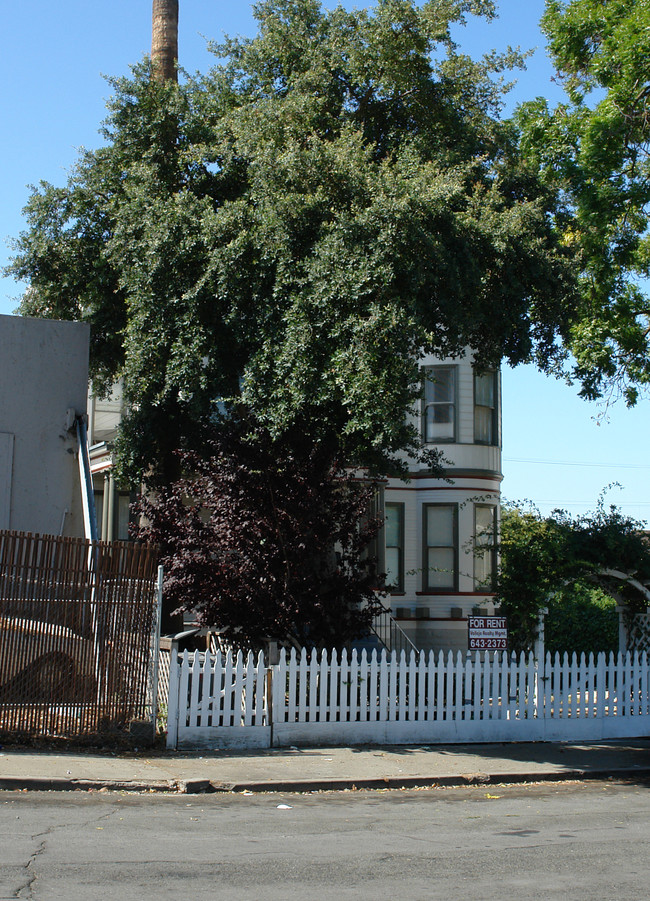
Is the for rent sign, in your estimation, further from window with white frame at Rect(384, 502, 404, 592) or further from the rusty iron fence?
window with white frame at Rect(384, 502, 404, 592)

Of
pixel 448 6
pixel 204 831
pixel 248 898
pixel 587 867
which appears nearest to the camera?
pixel 248 898

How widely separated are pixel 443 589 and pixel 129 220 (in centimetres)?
1163

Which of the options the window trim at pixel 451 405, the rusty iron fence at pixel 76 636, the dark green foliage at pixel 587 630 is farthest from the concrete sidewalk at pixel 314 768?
the dark green foliage at pixel 587 630

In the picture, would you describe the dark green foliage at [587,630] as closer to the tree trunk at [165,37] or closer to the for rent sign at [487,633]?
the for rent sign at [487,633]

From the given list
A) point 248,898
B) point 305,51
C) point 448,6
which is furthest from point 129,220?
point 248,898

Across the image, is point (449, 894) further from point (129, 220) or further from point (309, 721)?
point (129, 220)

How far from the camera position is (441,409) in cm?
2350

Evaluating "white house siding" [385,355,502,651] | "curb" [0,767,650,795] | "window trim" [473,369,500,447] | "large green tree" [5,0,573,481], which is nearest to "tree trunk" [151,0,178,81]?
"large green tree" [5,0,573,481]

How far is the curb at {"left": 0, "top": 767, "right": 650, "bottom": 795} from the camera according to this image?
10.0 metres

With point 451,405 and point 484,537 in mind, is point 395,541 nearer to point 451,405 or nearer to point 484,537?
point 484,537

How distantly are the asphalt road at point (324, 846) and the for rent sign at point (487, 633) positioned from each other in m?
3.54

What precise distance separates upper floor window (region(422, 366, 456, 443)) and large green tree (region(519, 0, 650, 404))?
20.6 feet

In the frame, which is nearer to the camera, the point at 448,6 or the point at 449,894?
the point at 449,894

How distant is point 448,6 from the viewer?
51.6 ft
